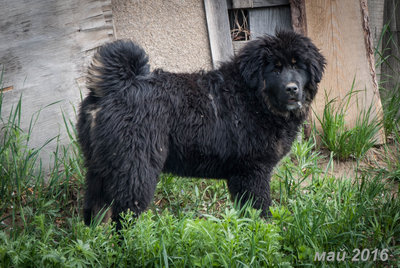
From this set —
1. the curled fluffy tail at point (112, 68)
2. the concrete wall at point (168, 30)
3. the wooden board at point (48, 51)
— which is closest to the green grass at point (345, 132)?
the concrete wall at point (168, 30)

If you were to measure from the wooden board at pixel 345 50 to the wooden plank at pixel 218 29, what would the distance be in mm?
977

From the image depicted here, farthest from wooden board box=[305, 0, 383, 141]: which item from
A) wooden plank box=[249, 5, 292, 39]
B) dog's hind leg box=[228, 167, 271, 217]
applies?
dog's hind leg box=[228, 167, 271, 217]

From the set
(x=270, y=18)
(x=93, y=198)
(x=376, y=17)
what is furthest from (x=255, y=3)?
(x=93, y=198)

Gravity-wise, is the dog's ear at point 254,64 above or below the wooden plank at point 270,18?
below

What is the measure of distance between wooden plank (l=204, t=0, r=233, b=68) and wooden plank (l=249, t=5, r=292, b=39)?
36cm

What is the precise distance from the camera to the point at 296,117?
4016mm

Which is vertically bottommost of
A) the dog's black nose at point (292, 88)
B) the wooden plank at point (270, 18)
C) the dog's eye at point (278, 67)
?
the dog's black nose at point (292, 88)

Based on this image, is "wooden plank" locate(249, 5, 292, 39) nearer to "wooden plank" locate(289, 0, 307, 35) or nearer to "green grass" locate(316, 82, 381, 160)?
"wooden plank" locate(289, 0, 307, 35)

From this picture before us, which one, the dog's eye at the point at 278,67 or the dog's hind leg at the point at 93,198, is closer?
the dog's hind leg at the point at 93,198

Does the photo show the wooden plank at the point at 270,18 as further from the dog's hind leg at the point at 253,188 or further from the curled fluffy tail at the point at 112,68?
the curled fluffy tail at the point at 112,68

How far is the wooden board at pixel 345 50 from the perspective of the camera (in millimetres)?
5133

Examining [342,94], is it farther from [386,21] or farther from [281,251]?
[281,251]

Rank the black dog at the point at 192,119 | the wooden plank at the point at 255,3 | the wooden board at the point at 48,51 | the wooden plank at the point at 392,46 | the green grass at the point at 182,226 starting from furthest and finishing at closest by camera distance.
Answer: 1. the wooden plank at the point at 392,46
2. the wooden plank at the point at 255,3
3. the wooden board at the point at 48,51
4. the black dog at the point at 192,119
5. the green grass at the point at 182,226

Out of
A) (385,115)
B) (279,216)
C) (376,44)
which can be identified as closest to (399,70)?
(376,44)
